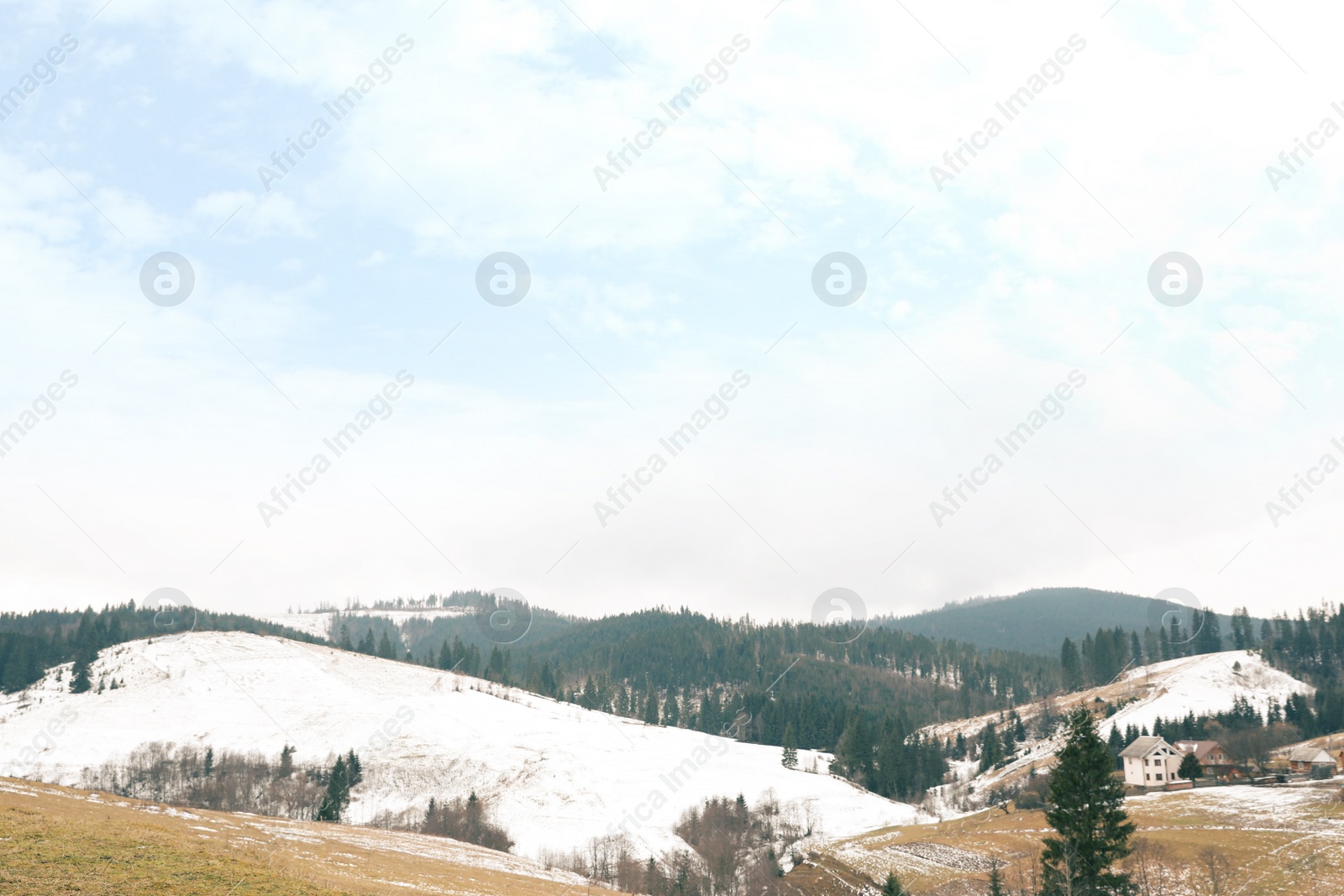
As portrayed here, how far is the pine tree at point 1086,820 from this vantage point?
39.1 meters

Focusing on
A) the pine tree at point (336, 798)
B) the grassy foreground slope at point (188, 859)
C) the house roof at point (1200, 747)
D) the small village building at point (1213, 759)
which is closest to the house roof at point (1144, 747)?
the house roof at point (1200, 747)

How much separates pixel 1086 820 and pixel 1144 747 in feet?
347

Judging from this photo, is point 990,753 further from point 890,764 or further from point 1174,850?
point 1174,850

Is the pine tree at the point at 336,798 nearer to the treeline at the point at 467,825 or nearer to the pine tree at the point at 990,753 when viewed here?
the treeline at the point at 467,825

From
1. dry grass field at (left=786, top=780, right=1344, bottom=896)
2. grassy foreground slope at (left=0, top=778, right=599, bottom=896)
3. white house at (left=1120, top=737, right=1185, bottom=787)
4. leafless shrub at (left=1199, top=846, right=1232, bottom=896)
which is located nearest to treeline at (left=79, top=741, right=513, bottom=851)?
dry grass field at (left=786, top=780, right=1344, bottom=896)

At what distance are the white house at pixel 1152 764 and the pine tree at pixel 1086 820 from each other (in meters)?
101

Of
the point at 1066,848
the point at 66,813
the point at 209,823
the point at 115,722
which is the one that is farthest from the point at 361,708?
the point at 1066,848

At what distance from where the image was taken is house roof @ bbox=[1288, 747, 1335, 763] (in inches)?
4471

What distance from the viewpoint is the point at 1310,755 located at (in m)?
124

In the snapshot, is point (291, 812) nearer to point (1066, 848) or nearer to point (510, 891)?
point (510, 891)

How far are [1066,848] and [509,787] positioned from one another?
127783 millimetres

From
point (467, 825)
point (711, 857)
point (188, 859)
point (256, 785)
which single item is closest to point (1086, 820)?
point (188, 859)

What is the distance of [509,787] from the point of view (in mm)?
149125

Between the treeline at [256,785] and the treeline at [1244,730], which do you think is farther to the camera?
the treeline at [1244,730]
